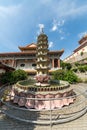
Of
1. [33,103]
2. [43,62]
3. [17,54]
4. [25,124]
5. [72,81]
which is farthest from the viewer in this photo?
[17,54]

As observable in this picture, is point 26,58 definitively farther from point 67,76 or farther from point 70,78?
point 70,78

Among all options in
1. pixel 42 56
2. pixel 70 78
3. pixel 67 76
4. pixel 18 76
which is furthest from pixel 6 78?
pixel 70 78

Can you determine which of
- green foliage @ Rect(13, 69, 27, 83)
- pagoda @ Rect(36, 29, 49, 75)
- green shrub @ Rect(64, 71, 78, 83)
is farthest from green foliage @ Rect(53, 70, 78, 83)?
pagoda @ Rect(36, 29, 49, 75)

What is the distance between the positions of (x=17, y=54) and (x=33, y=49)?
456 centimetres

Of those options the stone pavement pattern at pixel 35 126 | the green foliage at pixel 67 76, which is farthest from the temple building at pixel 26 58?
the stone pavement pattern at pixel 35 126

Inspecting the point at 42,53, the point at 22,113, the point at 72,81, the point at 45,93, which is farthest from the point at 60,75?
the point at 22,113

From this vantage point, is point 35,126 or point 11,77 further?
point 11,77

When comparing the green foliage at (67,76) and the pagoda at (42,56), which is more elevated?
the pagoda at (42,56)

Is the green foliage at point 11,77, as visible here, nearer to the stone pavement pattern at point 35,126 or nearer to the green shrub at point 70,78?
the green shrub at point 70,78

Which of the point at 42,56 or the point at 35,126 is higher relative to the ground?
the point at 42,56

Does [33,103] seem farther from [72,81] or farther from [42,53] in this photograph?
[72,81]

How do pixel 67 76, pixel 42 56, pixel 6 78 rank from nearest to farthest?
1. pixel 42 56
2. pixel 6 78
3. pixel 67 76

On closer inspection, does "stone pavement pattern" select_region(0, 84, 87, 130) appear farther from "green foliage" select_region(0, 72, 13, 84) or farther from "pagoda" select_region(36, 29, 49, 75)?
"green foliage" select_region(0, 72, 13, 84)

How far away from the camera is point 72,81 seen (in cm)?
1927
